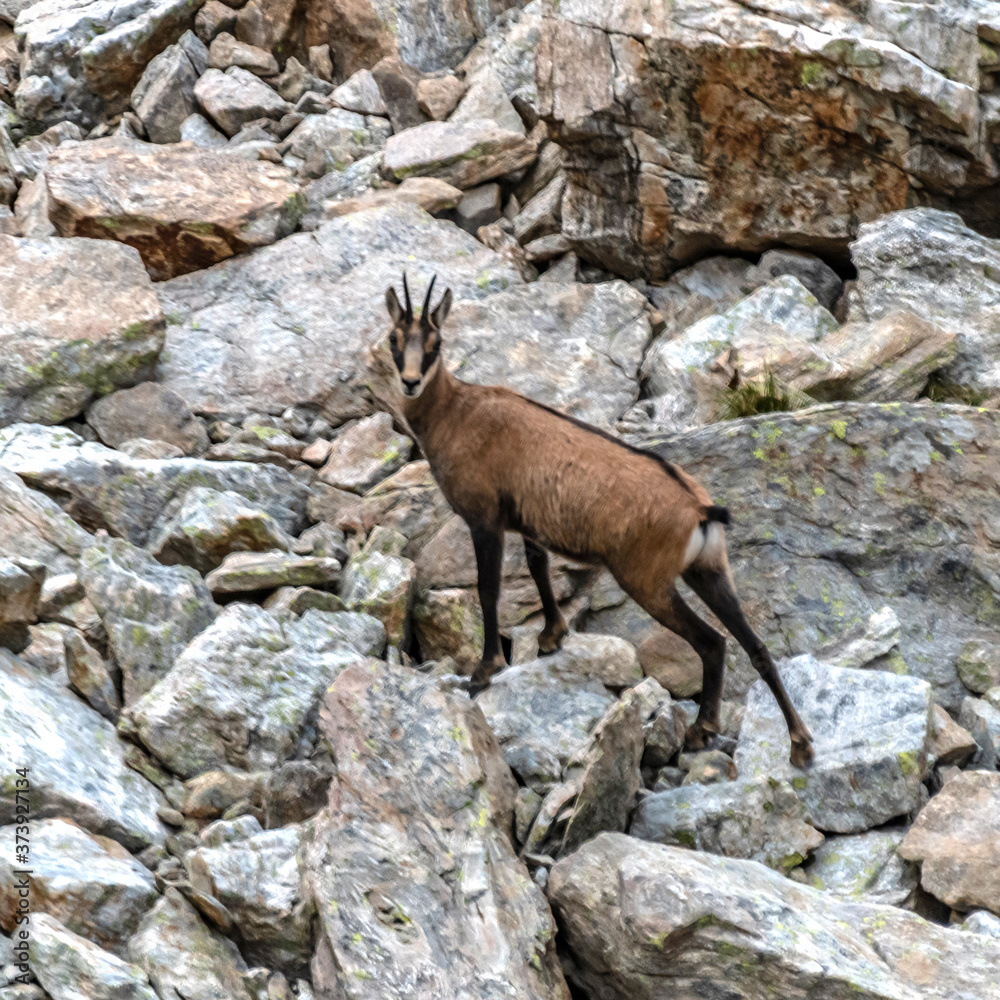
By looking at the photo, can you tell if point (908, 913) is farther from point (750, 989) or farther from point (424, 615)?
point (424, 615)

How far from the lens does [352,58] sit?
56.0 ft

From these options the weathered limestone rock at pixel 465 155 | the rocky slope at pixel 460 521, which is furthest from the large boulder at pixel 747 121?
the weathered limestone rock at pixel 465 155

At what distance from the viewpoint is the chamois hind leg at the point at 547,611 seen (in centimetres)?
891

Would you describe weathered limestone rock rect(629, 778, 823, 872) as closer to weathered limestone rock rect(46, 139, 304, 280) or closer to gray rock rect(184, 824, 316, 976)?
gray rock rect(184, 824, 316, 976)

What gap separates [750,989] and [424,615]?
4.34 metres

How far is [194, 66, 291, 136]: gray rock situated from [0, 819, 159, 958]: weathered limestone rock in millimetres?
11788

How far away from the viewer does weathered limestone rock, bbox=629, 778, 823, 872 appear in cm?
687

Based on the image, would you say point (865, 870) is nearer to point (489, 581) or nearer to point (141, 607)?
point (489, 581)

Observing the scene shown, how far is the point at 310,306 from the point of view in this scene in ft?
42.0

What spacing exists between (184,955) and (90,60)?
1424 centimetres

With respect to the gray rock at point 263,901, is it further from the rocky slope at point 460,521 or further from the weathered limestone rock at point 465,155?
the weathered limestone rock at point 465,155

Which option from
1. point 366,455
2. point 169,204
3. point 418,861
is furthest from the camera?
point 169,204

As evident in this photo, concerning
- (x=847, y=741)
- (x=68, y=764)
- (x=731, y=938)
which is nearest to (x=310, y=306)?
(x=68, y=764)

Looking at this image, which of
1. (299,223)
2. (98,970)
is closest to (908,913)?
(98,970)
